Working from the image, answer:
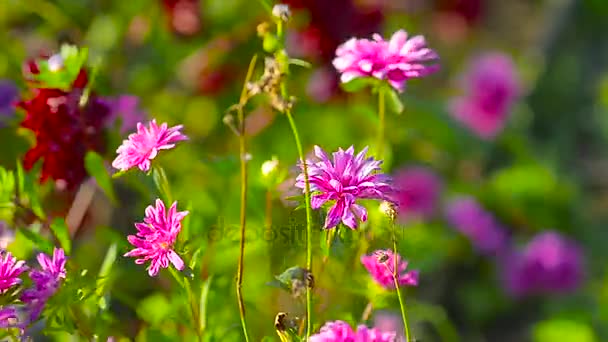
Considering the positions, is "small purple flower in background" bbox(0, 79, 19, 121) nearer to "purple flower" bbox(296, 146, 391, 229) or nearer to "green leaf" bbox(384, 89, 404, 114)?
"green leaf" bbox(384, 89, 404, 114)

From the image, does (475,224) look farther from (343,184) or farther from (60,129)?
(343,184)

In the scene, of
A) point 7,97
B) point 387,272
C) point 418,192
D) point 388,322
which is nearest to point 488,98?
point 418,192

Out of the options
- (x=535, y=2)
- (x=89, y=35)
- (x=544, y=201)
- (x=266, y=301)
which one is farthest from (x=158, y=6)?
(x=535, y=2)

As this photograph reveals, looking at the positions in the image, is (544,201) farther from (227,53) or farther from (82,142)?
(82,142)

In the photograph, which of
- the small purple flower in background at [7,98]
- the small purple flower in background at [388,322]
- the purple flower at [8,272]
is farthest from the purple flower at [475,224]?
the purple flower at [8,272]

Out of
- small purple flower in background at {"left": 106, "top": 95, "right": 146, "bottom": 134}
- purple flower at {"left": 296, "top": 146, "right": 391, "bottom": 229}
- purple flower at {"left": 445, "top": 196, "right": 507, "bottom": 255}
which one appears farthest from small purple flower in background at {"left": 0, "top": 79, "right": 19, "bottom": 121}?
purple flower at {"left": 445, "top": 196, "right": 507, "bottom": 255}

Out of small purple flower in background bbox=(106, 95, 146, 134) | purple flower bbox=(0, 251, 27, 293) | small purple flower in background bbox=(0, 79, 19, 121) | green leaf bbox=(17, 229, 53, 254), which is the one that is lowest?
purple flower bbox=(0, 251, 27, 293)
